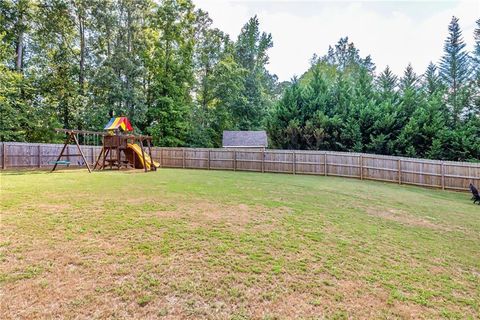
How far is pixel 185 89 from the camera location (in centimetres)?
2505

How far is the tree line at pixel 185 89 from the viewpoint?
53.0 ft

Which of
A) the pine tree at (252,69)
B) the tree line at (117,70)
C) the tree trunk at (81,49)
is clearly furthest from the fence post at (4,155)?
the pine tree at (252,69)

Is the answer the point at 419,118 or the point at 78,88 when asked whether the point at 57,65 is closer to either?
the point at 78,88

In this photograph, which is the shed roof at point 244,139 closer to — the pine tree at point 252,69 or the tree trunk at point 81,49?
the pine tree at point 252,69

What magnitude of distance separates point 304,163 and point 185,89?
15212mm

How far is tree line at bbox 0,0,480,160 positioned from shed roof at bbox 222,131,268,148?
141 cm

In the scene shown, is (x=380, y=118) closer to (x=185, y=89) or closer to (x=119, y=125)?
(x=119, y=125)

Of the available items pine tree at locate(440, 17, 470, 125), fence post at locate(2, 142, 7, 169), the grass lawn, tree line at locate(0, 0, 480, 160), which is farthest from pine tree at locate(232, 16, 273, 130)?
the grass lawn

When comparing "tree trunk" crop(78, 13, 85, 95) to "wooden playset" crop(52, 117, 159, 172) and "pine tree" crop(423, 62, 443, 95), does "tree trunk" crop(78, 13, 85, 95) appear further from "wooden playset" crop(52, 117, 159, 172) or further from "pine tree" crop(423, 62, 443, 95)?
"pine tree" crop(423, 62, 443, 95)

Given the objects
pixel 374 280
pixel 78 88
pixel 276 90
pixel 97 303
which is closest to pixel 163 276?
pixel 97 303

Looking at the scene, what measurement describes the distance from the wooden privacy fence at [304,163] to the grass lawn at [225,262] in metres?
7.18

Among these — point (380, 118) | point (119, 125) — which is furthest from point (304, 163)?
point (119, 125)

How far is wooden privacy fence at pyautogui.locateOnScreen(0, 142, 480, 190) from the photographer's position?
449 inches

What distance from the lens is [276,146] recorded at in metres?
19.6
